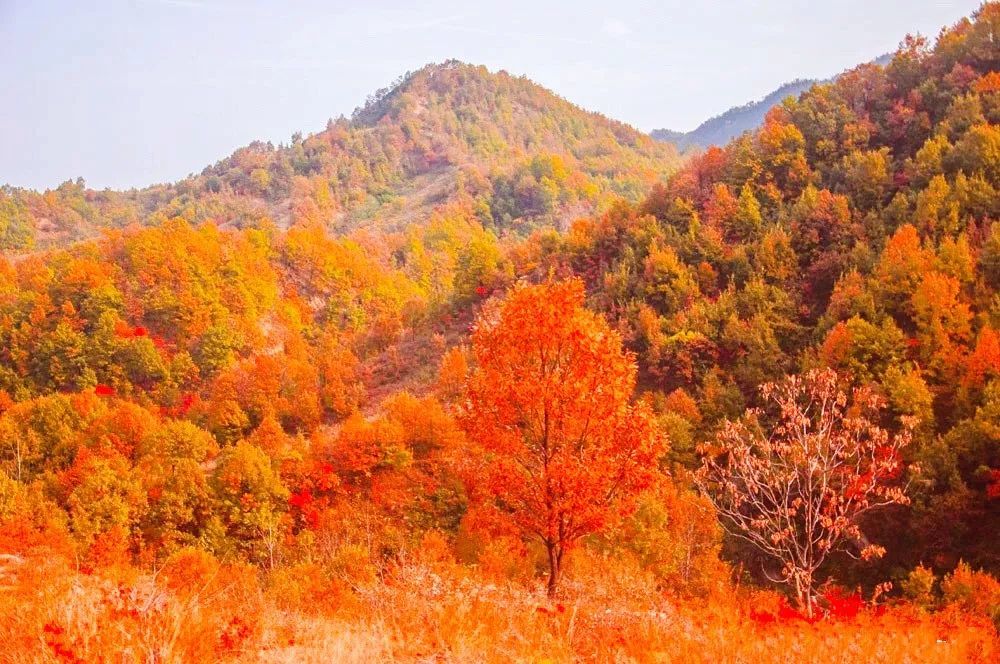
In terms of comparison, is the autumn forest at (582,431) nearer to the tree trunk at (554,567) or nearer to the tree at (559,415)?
the tree at (559,415)

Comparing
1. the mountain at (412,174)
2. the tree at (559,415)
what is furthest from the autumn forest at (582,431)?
the mountain at (412,174)

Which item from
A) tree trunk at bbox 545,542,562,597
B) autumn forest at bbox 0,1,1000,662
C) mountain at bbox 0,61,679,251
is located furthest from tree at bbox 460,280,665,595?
mountain at bbox 0,61,679,251

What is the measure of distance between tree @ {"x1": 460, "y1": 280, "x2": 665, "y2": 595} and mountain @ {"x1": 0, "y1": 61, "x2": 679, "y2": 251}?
10205 centimetres

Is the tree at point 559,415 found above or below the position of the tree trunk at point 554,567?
above

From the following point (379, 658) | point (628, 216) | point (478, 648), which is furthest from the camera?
point (628, 216)

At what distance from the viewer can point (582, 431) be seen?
37.3ft

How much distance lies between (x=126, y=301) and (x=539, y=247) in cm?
4203

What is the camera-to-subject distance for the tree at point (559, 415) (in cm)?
1096

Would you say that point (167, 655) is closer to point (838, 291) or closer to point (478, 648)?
point (478, 648)

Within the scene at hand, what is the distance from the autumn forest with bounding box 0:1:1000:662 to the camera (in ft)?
27.1

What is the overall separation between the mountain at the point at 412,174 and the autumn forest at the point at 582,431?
175 ft

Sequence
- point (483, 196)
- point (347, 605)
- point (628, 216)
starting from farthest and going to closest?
point (483, 196) < point (628, 216) < point (347, 605)

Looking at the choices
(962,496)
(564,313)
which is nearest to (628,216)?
(962,496)

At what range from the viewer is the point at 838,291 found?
32.8 m
